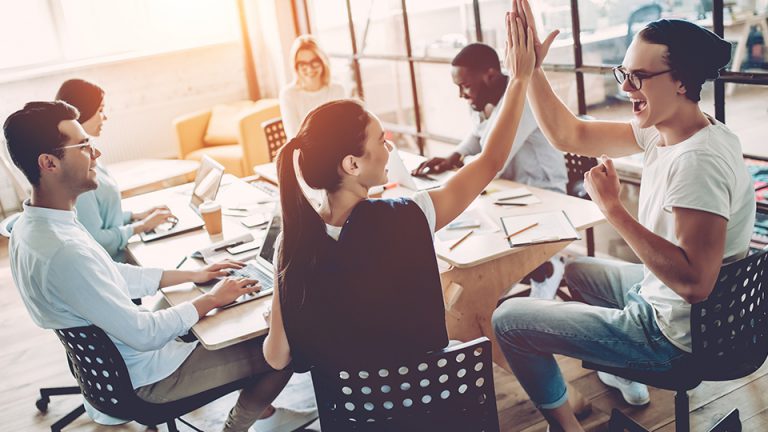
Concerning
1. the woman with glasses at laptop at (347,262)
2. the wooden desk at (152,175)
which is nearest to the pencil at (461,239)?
the woman with glasses at laptop at (347,262)

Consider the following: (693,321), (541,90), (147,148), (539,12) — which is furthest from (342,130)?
(147,148)

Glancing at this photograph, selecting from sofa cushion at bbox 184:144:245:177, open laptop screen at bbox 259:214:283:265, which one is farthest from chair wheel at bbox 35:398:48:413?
sofa cushion at bbox 184:144:245:177

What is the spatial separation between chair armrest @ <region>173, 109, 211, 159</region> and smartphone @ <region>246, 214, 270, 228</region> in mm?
3279

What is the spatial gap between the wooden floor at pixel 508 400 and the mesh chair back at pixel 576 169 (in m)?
0.77

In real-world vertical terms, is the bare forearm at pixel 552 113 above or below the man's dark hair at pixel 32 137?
below

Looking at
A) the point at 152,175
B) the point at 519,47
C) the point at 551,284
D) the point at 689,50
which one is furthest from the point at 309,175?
the point at 152,175

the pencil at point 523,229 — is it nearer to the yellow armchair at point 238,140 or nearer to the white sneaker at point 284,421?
the white sneaker at point 284,421

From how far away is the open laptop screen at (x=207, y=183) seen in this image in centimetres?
323

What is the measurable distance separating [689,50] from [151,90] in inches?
214

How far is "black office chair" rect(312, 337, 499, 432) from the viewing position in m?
1.66

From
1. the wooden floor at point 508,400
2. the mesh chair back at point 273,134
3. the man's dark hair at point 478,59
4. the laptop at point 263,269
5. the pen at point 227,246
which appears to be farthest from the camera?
the mesh chair back at point 273,134

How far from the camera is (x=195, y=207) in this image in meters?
3.27

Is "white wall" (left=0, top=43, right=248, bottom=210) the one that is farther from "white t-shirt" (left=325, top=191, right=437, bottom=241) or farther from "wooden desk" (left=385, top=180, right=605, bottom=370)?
"white t-shirt" (left=325, top=191, right=437, bottom=241)

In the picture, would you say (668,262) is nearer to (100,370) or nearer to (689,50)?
(689,50)
